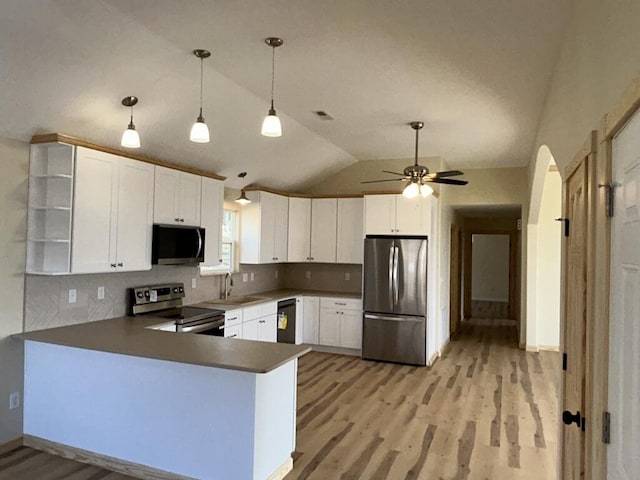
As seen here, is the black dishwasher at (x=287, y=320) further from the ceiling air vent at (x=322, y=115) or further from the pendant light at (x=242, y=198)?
the ceiling air vent at (x=322, y=115)

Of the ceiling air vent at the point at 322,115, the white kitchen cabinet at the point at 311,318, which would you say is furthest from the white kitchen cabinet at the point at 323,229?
the ceiling air vent at the point at 322,115

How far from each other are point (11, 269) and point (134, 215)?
106cm

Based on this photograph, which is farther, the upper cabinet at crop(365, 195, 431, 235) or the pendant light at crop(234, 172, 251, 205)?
the upper cabinet at crop(365, 195, 431, 235)

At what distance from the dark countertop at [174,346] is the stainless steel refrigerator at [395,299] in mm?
3049

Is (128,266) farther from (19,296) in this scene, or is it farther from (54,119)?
(54,119)

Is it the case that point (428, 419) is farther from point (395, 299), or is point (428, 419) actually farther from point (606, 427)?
point (606, 427)

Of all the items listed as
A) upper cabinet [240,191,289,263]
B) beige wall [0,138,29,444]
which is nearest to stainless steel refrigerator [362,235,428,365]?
upper cabinet [240,191,289,263]

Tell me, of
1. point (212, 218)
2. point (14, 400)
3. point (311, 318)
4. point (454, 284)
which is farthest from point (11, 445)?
point (454, 284)

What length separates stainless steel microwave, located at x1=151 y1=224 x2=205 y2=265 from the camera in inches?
175

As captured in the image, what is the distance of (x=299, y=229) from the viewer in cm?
713

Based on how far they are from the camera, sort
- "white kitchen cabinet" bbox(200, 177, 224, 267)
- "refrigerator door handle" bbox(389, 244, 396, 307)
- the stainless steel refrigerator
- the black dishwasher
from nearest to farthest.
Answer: "white kitchen cabinet" bbox(200, 177, 224, 267)
the stainless steel refrigerator
"refrigerator door handle" bbox(389, 244, 396, 307)
the black dishwasher

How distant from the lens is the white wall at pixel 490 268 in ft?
45.1

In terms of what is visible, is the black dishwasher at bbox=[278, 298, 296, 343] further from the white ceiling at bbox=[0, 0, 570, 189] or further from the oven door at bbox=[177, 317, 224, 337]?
the white ceiling at bbox=[0, 0, 570, 189]

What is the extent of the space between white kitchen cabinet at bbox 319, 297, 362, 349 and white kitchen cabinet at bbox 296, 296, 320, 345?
0.06 m
